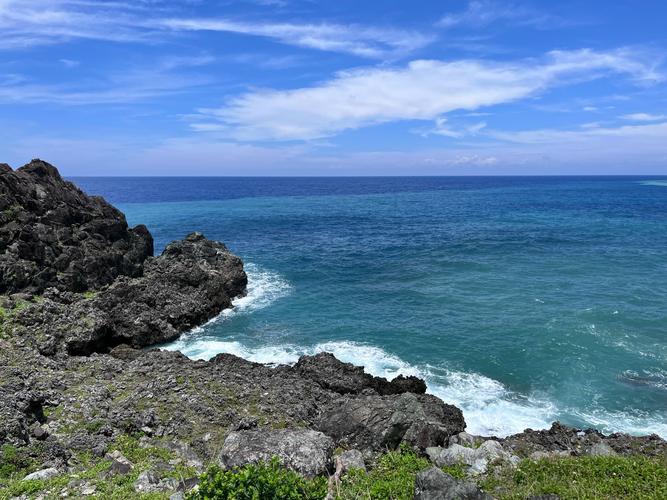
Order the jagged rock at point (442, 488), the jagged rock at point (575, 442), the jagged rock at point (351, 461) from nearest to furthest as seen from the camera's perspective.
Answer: the jagged rock at point (442, 488) < the jagged rock at point (351, 461) < the jagged rock at point (575, 442)

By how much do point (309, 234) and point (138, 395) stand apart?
198ft

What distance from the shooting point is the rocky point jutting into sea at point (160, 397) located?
16891 millimetres

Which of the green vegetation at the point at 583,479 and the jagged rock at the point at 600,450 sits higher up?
the green vegetation at the point at 583,479

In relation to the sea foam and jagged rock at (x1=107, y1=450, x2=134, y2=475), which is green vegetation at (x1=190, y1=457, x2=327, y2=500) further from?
the sea foam

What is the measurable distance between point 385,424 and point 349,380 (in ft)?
26.6

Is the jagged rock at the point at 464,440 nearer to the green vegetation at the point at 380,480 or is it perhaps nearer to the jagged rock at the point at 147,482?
the green vegetation at the point at 380,480

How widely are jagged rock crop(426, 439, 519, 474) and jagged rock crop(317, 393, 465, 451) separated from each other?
159 centimetres

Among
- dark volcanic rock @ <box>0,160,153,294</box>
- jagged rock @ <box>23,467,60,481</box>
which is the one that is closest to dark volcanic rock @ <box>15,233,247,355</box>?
dark volcanic rock @ <box>0,160,153,294</box>

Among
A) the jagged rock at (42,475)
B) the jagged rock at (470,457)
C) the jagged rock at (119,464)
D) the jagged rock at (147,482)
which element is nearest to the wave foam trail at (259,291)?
the jagged rock at (119,464)

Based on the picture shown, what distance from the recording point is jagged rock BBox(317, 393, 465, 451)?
750 inches

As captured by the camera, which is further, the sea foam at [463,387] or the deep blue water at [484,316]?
the deep blue water at [484,316]

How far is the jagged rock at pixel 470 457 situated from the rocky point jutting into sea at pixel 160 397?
0.18 ft

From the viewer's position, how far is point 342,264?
5962cm

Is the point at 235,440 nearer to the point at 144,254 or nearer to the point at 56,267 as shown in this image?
the point at 56,267
